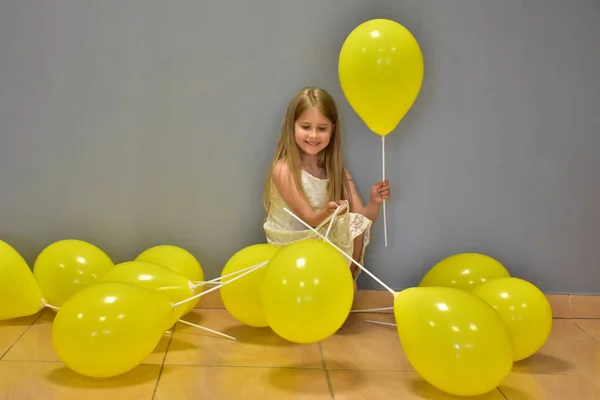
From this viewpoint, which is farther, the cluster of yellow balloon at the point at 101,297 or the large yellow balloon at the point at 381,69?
the large yellow balloon at the point at 381,69

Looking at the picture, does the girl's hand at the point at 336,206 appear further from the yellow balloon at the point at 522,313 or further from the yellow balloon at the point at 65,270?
the yellow balloon at the point at 65,270

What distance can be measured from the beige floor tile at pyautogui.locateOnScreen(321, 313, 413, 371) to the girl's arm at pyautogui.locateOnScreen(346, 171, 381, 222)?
1.29 feet

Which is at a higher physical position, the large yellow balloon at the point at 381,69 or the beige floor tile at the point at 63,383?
the large yellow balloon at the point at 381,69

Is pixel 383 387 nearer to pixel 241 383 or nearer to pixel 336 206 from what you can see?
pixel 241 383

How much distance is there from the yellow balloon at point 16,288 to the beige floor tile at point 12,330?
0.04 metres

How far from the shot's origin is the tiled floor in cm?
193

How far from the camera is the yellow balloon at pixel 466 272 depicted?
239 centimetres

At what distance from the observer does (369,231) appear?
2635mm

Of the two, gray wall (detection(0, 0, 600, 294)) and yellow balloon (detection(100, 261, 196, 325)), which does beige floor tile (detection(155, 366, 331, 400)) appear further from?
gray wall (detection(0, 0, 600, 294))

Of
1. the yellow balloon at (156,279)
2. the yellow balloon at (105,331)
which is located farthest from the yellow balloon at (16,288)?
the yellow balloon at (105,331)

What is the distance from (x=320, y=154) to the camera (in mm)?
2619

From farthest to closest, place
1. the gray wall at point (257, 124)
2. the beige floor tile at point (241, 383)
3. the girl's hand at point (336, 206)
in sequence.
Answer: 1. the gray wall at point (257, 124)
2. the girl's hand at point (336, 206)
3. the beige floor tile at point (241, 383)

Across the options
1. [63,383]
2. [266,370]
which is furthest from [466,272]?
[63,383]

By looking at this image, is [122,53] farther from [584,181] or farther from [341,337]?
[584,181]
